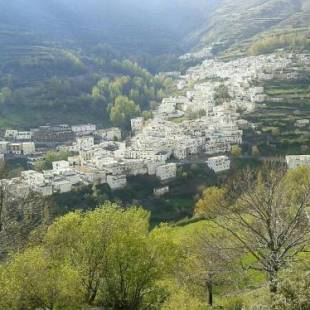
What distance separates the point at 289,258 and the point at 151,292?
637 centimetres

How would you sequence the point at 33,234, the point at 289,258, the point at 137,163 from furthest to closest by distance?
the point at 137,163 → the point at 33,234 → the point at 289,258

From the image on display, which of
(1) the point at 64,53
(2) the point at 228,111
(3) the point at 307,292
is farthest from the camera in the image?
(1) the point at 64,53

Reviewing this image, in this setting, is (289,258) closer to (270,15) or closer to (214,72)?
A: (214,72)

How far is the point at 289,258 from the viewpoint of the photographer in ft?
57.5

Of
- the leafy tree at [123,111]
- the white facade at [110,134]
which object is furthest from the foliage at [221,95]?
the white facade at [110,134]

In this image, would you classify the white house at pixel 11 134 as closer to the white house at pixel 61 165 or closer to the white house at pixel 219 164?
the white house at pixel 61 165

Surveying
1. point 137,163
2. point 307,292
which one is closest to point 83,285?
point 307,292

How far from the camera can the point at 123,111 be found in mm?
115562

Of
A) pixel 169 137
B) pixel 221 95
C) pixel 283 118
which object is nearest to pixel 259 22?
pixel 221 95

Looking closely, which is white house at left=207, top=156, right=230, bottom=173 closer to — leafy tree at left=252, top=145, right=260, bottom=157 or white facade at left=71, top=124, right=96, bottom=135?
leafy tree at left=252, top=145, right=260, bottom=157

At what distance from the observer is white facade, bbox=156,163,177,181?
74625 mm

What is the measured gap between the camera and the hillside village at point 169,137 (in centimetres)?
7262

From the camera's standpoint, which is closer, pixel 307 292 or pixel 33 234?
pixel 307 292

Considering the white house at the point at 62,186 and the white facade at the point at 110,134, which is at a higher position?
the white facade at the point at 110,134
